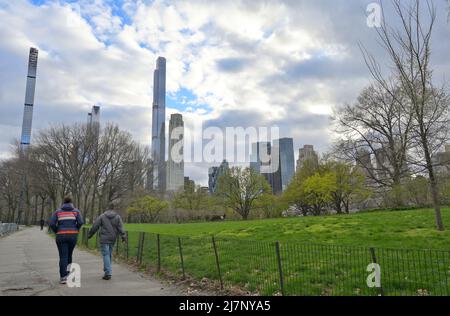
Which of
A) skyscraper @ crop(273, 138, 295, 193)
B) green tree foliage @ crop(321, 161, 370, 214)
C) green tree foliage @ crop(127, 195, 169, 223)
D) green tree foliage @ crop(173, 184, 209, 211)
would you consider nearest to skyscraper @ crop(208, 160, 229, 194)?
green tree foliage @ crop(173, 184, 209, 211)

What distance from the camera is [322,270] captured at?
787 centimetres

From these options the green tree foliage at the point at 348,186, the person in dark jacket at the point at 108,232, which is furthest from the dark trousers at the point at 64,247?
the green tree foliage at the point at 348,186

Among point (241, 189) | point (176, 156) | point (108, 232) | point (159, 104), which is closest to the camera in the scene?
point (108, 232)

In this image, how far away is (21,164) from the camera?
48812 mm

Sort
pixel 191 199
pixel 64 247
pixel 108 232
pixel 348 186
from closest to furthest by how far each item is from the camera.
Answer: pixel 64 247
pixel 108 232
pixel 348 186
pixel 191 199

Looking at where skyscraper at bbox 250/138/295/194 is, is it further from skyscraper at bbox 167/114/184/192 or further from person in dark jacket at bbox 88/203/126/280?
person in dark jacket at bbox 88/203/126/280

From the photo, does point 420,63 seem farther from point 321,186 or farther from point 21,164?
point 21,164

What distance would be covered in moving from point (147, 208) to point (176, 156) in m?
14.2

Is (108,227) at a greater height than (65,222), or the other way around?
(65,222)

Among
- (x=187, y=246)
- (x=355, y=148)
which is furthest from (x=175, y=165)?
(x=187, y=246)

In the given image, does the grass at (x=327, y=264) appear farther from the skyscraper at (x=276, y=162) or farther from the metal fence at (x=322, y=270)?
the skyscraper at (x=276, y=162)

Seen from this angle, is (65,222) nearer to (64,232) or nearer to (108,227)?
(64,232)

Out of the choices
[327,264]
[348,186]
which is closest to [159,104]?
[348,186]
